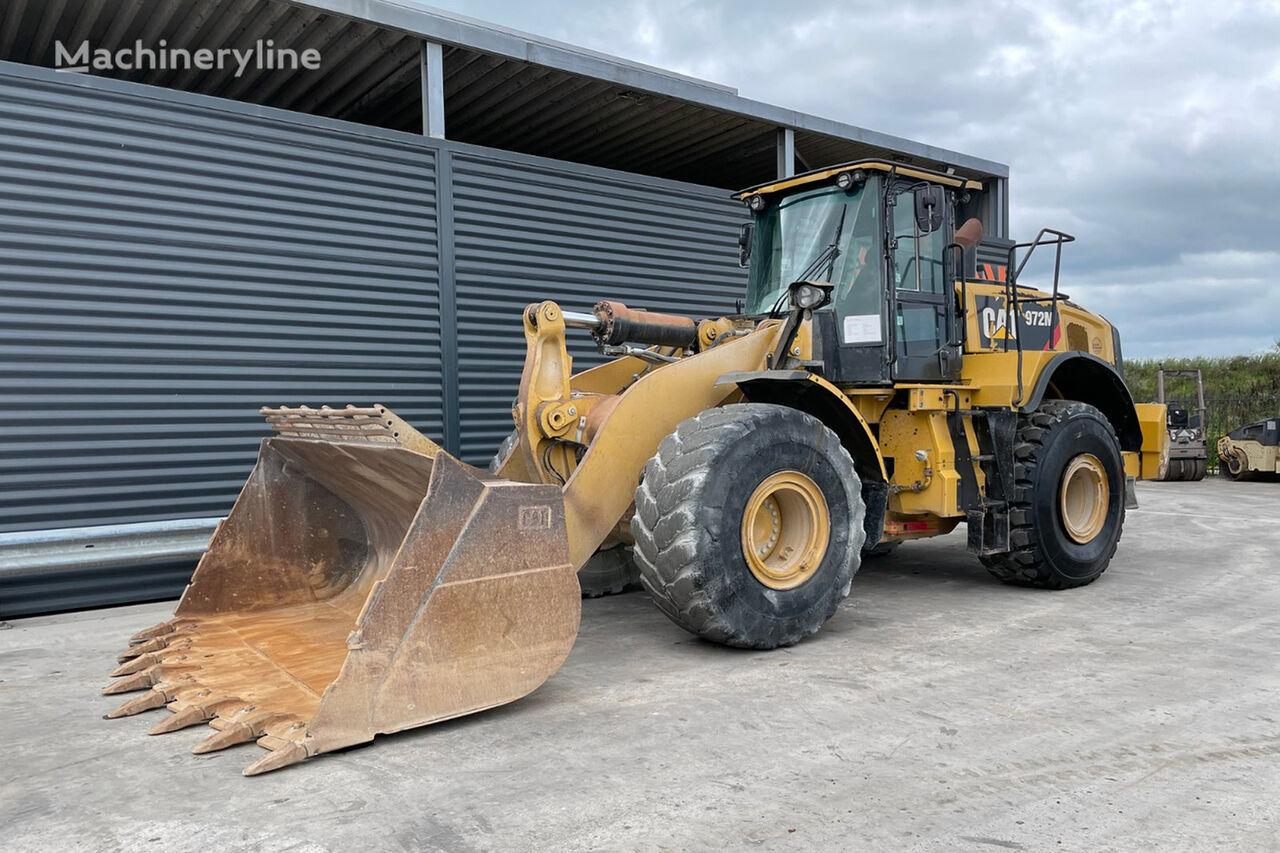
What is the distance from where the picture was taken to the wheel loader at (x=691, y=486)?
398 centimetres

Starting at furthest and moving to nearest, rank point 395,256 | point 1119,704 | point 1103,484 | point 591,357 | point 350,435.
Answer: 1. point 591,357
2. point 395,256
3. point 1103,484
4. point 350,435
5. point 1119,704

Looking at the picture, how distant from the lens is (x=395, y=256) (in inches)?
327

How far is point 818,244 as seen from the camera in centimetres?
636

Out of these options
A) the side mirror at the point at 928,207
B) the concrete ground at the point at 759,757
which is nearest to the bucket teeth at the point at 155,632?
the concrete ground at the point at 759,757

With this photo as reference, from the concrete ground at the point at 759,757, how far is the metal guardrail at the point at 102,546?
2.73 feet

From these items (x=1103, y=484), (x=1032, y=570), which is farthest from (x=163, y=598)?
(x=1103, y=484)

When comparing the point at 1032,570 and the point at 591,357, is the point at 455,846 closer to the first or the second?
the point at 1032,570

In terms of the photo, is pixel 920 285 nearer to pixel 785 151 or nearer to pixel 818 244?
pixel 818 244

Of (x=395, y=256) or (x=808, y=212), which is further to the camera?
(x=395, y=256)

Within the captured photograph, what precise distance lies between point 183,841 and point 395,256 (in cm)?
607

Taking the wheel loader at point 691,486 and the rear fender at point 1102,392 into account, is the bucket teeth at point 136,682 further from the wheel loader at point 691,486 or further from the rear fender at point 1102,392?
the rear fender at point 1102,392

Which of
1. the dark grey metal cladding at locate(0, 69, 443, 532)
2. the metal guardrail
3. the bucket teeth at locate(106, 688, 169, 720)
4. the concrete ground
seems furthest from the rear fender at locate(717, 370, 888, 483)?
the metal guardrail

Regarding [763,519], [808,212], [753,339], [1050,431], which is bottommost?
[763,519]

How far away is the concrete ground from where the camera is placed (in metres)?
3.02
